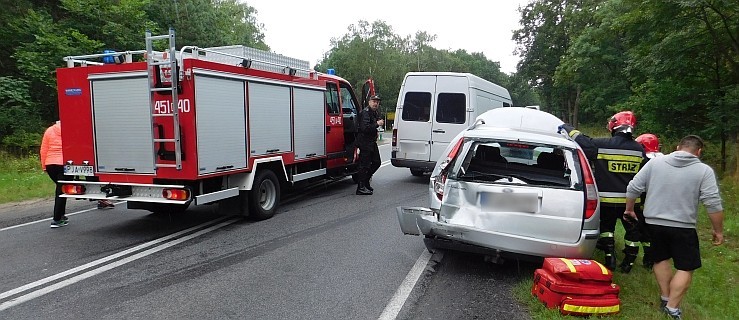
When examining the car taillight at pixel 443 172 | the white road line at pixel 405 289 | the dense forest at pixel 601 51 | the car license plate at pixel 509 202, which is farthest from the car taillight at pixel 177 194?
the dense forest at pixel 601 51

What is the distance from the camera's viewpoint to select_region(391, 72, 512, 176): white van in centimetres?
1086

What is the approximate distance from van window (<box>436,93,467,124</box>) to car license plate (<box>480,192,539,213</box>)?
6.35m

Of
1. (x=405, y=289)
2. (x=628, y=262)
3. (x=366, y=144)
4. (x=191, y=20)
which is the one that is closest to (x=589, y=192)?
(x=628, y=262)

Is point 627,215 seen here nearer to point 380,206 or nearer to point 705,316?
point 705,316

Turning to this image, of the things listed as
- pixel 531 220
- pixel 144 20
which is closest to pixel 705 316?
pixel 531 220

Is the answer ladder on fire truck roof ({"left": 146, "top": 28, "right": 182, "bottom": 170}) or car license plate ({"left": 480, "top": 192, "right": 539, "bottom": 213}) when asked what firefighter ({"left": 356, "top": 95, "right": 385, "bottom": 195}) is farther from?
car license plate ({"left": 480, "top": 192, "right": 539, "bottom": 213})

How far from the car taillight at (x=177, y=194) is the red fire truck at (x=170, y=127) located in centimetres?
1

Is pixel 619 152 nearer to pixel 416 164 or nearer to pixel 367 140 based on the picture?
pixel 367 140

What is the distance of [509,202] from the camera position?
458 cm

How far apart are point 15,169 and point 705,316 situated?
643 inches

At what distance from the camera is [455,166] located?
196 inches

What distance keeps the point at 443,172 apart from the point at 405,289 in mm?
1321

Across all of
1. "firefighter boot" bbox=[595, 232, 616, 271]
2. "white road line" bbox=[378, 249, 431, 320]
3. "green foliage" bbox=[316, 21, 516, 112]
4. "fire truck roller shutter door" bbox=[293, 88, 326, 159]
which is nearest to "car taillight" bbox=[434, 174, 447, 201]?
"white road line" bbox=[378, 249, 431, 320]

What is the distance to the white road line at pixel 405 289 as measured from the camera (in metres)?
3.88
